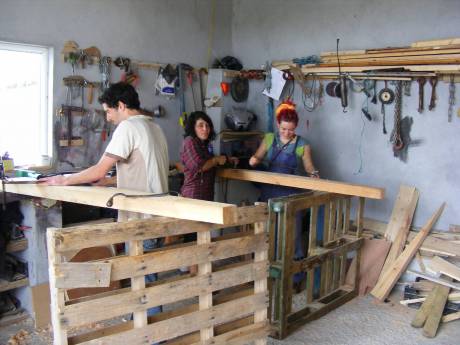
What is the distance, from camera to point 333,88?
4.65 metres

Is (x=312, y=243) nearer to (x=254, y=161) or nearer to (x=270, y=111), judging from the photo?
(x=254, y=161)

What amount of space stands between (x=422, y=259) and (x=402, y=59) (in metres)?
1.73

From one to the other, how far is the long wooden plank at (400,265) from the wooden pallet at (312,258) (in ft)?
0.69

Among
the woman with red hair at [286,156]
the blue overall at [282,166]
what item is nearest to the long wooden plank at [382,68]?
the woman with red hair at [286,156]

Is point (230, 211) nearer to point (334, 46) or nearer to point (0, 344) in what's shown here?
point (0, 344)

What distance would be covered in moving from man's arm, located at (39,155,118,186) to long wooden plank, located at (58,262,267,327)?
853mm

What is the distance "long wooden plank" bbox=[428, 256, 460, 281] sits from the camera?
12.7ft

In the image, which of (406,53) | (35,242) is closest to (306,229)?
(406,53)

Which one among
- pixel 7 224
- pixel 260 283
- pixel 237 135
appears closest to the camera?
pixel 260 283

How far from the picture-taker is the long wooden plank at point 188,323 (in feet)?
6.85

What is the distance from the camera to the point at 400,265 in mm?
4125

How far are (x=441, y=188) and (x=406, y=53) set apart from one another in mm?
1201

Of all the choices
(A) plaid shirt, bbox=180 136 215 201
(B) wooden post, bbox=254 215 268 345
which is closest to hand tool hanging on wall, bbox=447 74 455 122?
(A) plaid shirt, bbox=180 136 215 201

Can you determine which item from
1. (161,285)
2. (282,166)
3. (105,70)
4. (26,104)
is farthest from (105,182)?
(282,166)
